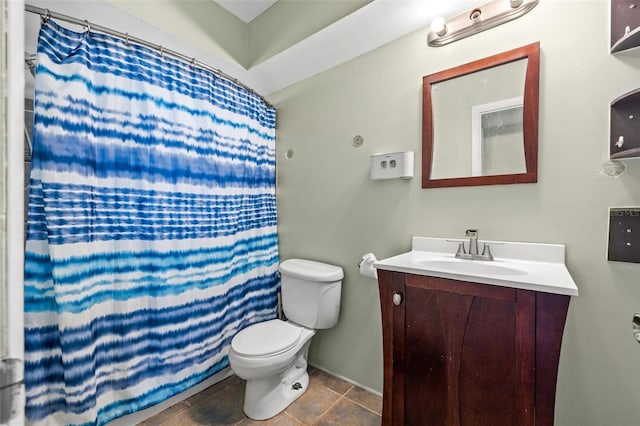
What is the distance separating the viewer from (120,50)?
56.7 inches

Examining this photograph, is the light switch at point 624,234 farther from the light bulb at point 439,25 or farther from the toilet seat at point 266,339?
the toilet seat at point 266,339

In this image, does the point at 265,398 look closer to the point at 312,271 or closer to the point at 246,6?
the point at 312,271

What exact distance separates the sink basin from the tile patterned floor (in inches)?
37.2

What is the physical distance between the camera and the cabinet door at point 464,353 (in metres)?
0.92

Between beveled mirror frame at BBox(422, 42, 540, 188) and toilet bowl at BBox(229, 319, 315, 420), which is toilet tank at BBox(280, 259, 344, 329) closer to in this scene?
toilet bowl at BBox(229, 319, 315, 420)

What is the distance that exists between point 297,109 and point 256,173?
1.94 ft

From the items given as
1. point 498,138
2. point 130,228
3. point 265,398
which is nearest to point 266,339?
point 265,398

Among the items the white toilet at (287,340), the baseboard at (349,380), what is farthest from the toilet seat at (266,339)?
the baseboard at (349,380)

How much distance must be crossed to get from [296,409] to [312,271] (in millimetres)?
→ 791

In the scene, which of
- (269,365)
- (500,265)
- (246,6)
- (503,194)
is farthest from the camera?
(246,6)

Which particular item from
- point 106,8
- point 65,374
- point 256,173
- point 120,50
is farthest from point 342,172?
point 65,374

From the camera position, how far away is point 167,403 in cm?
164

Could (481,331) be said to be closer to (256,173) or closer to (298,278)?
(298,278)

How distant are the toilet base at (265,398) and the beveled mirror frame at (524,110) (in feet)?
4.72
